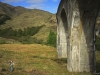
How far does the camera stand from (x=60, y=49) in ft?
126

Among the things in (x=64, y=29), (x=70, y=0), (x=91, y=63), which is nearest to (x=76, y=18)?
(x=70, y=0)

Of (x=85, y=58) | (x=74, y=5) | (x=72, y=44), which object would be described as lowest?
(x=85, y=58)

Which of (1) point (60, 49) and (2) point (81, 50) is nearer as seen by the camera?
(2) point (81, 50)

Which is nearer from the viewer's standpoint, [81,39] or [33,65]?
[81,39]

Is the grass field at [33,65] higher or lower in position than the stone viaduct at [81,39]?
lower

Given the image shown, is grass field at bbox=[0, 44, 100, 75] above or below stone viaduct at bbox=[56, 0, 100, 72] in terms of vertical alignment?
below

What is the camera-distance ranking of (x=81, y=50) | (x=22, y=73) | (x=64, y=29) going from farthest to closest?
1. (x=64, y=29)
2. (x=81, y=50)
3. (x=22, y=73)

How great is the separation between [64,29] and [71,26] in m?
14.4

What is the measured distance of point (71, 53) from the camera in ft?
77.8

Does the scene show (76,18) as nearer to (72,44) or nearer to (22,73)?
(72,44)

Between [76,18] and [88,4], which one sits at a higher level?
[88,4]

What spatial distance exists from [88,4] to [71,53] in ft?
20.5

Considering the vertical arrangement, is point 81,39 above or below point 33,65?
above

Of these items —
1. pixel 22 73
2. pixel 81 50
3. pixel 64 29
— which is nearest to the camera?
pixel 22 73
